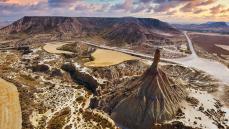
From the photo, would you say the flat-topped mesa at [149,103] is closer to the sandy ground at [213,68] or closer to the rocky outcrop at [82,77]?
the rocky outcrop at [82,77]

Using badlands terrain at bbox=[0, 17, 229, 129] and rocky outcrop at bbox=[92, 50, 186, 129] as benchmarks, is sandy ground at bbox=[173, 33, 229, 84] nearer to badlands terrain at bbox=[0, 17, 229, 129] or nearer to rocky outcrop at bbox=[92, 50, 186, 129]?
badlands terrain at bbox=[0, 17, 229, 129]

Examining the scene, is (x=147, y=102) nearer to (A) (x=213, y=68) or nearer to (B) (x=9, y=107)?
(B) (x=9, y=107)

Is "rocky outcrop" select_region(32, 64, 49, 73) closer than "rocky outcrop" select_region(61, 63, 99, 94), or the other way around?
"rocky outcrop" select_region(61, 63, 99, 94)

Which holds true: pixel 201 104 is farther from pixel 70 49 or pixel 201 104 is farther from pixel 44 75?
pixel 70 49

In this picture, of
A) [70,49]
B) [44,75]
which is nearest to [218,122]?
[44,75]

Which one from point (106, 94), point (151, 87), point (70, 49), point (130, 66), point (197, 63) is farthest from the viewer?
point (70, 49)

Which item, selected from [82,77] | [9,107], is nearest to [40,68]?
[82,77]

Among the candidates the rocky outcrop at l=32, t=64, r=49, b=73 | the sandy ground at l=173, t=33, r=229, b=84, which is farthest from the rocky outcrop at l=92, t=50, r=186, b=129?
the rocky outcrop at l=32, t=64, r=49, b=73
